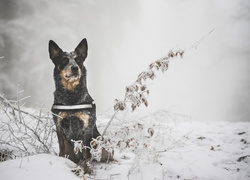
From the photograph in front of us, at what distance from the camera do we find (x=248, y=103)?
484 feet

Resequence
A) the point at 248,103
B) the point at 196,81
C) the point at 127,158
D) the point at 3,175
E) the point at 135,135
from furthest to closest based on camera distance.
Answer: the point at 196,81
the point at 248,103
the point at 127,158
the point at 135,135
the point at 3,175

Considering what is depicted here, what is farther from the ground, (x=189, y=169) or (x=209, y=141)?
(x=209, y=141)

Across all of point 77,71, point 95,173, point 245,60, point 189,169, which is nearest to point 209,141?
point 189,169

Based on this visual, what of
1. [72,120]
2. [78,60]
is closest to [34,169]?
[72,120]

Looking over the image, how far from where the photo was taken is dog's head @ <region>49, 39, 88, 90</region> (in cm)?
210

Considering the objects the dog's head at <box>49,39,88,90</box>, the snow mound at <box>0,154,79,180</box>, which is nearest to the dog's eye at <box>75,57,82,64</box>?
the dog's head at <box>49,39,88,90</box>

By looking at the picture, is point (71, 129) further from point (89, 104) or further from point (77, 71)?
point (77, 71)

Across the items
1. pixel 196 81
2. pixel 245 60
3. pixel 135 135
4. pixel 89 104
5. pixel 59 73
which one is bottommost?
pixel 135 135

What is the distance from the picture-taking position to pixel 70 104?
2129 millimetres

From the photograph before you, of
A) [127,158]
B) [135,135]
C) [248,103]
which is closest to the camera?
[135,135]

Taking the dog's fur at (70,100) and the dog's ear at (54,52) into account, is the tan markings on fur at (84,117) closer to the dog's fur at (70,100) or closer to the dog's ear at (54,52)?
the dog's fur at (70,100)

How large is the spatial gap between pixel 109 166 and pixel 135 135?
2.10 feet

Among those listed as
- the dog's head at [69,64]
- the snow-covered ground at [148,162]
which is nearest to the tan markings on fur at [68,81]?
the dog's head at [69,64]

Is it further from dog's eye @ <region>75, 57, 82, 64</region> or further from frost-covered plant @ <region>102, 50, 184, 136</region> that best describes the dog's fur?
frost-covered plant @ <region>102, 50, 184, 136</region>
